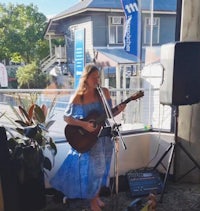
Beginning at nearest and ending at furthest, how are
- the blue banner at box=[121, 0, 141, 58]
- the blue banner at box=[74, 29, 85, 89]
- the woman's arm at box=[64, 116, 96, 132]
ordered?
the woman's arm at box=[64, 116, 96, 132], the blue banner at box=[74, 29, 85, 89], the blue banner at box=[121, 0, 141, 58]

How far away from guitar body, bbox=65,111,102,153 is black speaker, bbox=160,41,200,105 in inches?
26.7

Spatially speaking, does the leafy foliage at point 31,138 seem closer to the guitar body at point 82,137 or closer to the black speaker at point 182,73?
the guitar body at point 82,137

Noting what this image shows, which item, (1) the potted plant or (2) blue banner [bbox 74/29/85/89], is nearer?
(1) the potted plant

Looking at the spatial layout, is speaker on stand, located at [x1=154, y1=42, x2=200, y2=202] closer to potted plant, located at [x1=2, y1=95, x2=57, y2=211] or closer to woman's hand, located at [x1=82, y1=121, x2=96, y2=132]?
woman's hand, located at [x1=82, y1=121, x2=96, y2=132]

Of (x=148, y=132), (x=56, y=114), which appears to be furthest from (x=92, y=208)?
(x=148, y=132)

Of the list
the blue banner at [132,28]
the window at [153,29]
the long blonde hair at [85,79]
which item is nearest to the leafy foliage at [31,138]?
the long blonde hair at [85,79]

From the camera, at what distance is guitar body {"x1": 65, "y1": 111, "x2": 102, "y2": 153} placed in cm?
202

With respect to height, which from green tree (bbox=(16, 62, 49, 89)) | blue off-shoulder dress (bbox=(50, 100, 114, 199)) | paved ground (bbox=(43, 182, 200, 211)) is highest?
green tree (bbox=(16, 62, 49, 89))

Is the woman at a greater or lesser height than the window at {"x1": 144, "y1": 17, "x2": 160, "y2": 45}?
lesser

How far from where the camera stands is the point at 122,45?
8.64ft

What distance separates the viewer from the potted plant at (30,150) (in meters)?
2.03

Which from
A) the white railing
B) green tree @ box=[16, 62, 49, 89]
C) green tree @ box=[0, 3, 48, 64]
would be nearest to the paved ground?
the white railing

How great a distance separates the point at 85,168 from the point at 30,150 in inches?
18.0

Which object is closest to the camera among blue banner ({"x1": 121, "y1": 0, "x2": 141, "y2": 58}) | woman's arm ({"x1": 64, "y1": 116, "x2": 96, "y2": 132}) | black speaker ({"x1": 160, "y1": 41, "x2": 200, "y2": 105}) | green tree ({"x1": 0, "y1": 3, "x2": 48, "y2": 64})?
woman's arm ({"x1": 64, "y1": 116, "x2": 96, "y2": 132})
